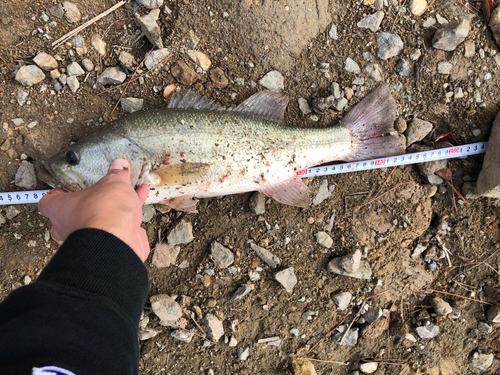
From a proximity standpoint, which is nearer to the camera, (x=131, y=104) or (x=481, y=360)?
(x=131, y=104)

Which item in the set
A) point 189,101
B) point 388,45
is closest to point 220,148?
point 189,101

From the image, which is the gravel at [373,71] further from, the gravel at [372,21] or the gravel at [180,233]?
the gravel at [180,233]

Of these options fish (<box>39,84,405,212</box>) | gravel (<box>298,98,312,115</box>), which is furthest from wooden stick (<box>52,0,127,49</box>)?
gravel (<box>298,98,312,115</box>)

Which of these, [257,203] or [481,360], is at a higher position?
[257,203]

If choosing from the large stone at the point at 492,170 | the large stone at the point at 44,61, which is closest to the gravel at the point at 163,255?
the large stone at the point at 44,61

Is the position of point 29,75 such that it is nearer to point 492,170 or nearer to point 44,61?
point 44,61

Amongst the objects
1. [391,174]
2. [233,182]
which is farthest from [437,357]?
[233,182]
